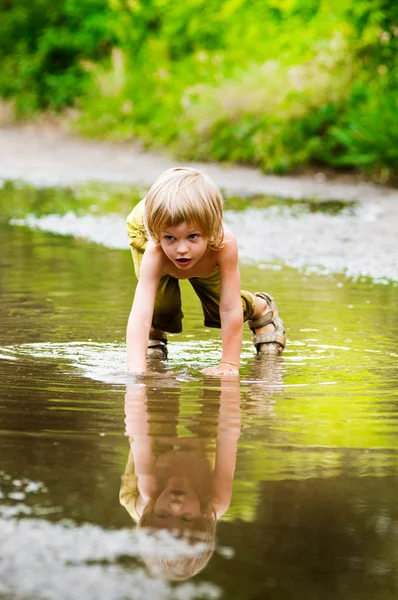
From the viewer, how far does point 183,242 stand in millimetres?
4195

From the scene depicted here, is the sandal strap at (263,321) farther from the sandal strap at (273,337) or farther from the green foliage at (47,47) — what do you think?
the green foliage at (47,47)

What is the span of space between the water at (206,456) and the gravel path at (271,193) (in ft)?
7.69

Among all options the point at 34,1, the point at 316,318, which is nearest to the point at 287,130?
the point at 316,318

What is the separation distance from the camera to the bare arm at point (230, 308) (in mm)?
4496

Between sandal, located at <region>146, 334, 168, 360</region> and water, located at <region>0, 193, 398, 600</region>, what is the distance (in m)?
0.07

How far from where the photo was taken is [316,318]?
581cm

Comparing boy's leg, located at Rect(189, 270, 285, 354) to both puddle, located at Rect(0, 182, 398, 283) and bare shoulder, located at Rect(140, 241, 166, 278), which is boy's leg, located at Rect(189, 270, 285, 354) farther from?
puddle, located at Rect(0, 182, 398, 283)

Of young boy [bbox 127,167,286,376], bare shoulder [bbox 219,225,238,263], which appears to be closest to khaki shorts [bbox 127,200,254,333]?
young boy [bbox 127,167,286,376]

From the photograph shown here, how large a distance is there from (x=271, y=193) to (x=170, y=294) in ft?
29.4

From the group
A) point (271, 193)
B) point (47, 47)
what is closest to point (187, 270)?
point (271, 193)

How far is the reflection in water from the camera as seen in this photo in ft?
8.09

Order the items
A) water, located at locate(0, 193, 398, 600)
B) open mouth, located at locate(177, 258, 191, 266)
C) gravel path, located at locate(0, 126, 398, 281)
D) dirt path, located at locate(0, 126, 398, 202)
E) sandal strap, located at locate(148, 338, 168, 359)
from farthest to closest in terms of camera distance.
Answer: dirt path, located at locate(0, 126, 398, 202) → gravel path, located at locate(0, 126, 398, 281) → sandal strap, located at locate(148, 338, 168, 359) → open mouth, located at locate(177, 258, 191, 266) → water, located at locate(0, 193, 398, 600)

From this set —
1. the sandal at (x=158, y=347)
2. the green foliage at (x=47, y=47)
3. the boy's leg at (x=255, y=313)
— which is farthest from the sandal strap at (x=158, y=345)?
the green foliage at (x=47, y=47)

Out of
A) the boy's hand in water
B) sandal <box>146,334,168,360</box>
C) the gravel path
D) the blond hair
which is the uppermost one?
the blond hair
